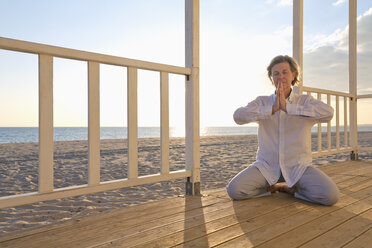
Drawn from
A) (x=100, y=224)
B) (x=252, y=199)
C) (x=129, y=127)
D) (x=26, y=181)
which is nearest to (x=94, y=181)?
(x=100, y=224)

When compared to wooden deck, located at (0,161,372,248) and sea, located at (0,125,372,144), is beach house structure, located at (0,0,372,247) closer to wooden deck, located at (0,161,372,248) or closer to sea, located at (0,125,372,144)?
wooden deck, located at (0,161,372,248)

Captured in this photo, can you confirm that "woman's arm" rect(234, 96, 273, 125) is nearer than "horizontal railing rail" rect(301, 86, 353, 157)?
Yes

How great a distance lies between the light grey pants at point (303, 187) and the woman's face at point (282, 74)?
609 millimetres

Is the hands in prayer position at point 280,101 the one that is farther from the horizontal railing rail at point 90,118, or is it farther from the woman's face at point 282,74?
the horizontal railing rail at point 90,118

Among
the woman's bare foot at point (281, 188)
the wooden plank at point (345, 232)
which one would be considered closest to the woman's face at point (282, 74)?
the woman's bare foot at point (281, 188)

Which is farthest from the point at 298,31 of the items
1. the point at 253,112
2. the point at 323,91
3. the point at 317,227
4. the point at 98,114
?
the point at 98,114

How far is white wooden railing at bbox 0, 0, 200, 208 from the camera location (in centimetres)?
127

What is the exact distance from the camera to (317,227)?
1.22m

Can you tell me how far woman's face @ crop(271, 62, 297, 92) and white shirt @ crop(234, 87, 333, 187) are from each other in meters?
0.10

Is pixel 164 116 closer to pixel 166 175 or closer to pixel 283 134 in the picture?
pixel 166 175

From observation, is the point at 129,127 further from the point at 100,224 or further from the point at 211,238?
the point at 211,238

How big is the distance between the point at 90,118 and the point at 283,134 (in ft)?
4.22

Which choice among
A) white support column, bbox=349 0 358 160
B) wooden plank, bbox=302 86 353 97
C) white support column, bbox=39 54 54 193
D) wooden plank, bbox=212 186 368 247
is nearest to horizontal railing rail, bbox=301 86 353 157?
wooden plank, bbox=302 86 353 97

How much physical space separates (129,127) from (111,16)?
73.2 ft
